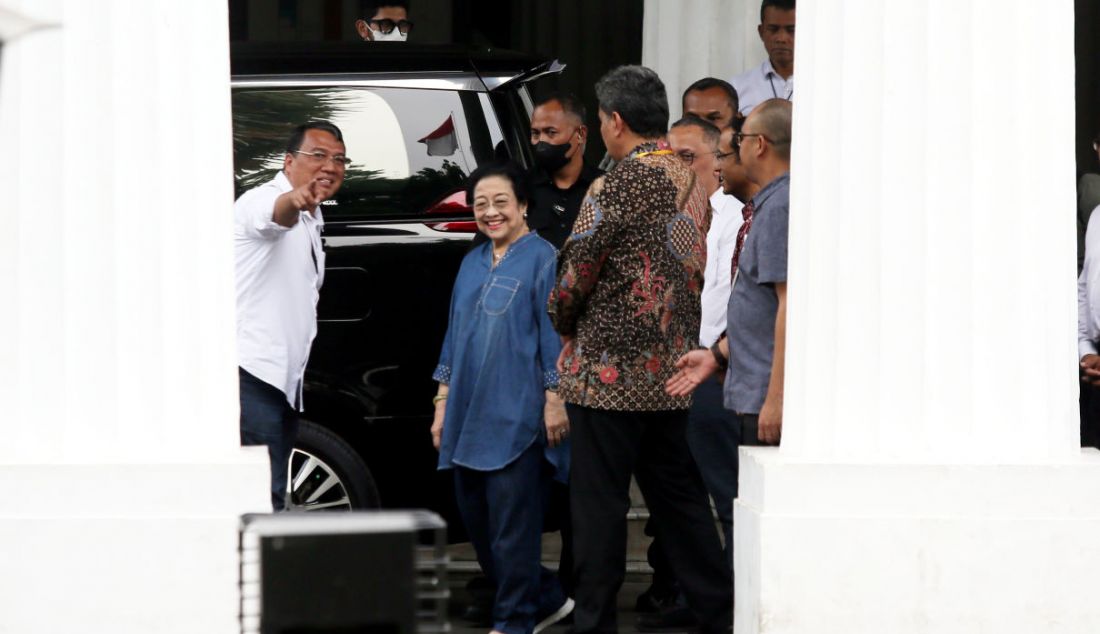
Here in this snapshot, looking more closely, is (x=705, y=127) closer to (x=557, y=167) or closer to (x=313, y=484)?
(x=557, y=167)

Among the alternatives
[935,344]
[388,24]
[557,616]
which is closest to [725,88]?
[388,24]

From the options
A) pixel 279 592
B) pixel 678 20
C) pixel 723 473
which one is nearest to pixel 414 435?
pixel 723 473

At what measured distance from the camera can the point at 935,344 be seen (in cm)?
482

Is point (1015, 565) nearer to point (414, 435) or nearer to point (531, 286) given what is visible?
point (531, 286)

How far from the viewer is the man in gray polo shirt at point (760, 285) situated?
5.36m

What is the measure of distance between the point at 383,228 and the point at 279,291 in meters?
0.76

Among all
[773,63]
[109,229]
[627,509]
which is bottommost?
[627,509]

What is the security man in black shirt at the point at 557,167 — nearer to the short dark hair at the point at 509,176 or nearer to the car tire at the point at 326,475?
the short dark hair at the point at 509,176

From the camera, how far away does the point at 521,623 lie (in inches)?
249

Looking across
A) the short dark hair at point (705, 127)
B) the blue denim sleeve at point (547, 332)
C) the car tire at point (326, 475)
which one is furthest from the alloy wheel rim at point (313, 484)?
the short dark hair at point (705, 127)

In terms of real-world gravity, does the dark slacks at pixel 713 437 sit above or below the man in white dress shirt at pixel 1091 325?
below

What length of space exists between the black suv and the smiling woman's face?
61 centimetres

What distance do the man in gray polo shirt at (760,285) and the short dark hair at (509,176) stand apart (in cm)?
96

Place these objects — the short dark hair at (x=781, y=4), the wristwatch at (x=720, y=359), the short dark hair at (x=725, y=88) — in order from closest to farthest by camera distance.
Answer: the wristwatch at (x=720, y=359)
the short dark hair at (x=725, y=88)
the short dark hair at (x=781, y=4)
